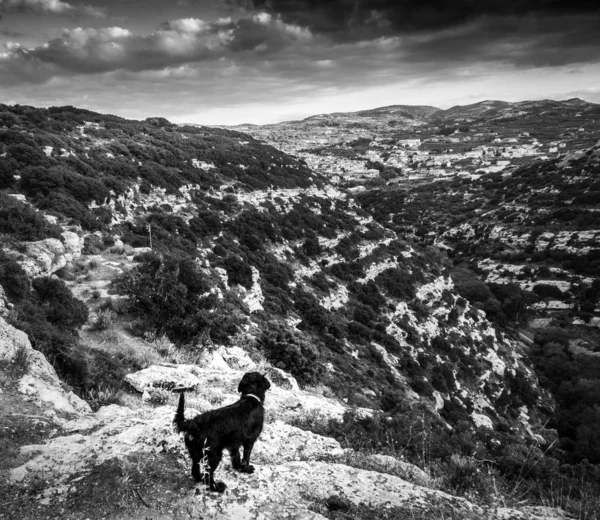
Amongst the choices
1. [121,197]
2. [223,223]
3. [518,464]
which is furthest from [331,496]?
[223,223]

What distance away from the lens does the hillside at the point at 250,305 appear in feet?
21.9

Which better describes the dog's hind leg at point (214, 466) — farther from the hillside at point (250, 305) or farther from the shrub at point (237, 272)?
the shrub at point (237, 272)

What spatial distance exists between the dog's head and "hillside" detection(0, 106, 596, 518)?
3.10ft

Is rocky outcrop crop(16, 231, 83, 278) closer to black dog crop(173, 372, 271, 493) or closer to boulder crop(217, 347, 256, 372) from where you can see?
boulder crop(217, 347, 256, 372)

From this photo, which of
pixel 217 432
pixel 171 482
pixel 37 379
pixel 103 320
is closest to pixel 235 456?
pixel 217 432

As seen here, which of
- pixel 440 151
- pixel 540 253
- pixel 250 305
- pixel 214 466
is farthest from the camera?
pixel 440 151

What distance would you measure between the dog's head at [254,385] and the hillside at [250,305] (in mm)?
944

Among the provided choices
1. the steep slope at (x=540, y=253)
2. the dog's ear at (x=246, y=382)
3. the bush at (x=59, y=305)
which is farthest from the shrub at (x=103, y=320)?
the steep slope at (x=540, y=253)

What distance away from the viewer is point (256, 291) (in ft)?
77.1

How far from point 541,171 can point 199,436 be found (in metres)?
107

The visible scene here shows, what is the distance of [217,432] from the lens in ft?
11.0

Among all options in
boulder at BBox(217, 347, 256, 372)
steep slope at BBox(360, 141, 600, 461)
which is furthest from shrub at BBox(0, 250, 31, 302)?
steep slope at BBox(360, 141, 600, 461)

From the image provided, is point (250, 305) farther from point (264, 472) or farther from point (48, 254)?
point (264, 472)

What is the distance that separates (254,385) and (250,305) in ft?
57.1
